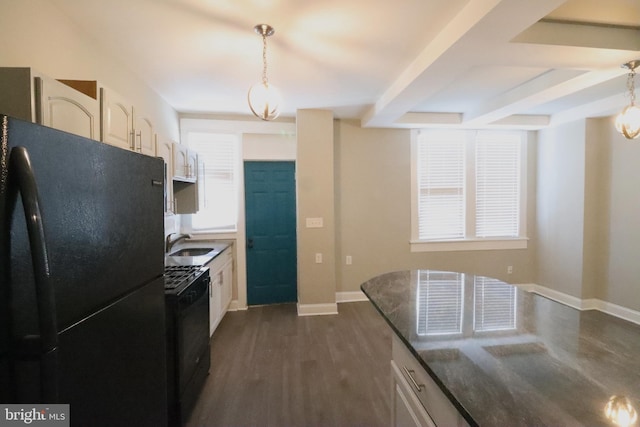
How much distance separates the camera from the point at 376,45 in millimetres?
2150

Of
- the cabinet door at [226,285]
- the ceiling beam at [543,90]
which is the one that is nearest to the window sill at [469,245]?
the ceiling beam at [543,90]

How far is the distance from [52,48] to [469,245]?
508 centimetres

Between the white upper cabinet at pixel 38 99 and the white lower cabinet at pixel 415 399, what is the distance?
1827 mm

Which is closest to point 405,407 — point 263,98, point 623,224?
point 263,98

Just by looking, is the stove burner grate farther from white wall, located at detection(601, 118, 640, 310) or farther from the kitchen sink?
white wall, located at detection(601, 118, 640, 310)

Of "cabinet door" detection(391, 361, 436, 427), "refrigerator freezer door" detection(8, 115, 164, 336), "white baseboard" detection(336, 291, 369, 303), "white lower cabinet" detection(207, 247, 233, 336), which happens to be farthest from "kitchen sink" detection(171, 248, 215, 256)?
A: "cabinet door" detection(391, 361, 436, 427)

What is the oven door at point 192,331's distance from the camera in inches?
71.4

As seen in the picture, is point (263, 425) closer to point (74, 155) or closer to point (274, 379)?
point (274, 379)

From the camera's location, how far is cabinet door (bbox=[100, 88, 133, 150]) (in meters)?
1.54

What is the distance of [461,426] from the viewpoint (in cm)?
84

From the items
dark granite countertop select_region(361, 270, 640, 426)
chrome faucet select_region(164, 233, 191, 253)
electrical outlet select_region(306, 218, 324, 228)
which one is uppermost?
electrical outlet select_region(306, 218, 324, 228)

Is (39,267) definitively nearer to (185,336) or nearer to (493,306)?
(185,336)

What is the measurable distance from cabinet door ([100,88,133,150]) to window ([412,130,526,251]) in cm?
367

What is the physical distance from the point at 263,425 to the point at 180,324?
897 mm
